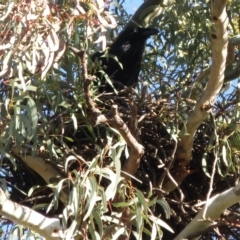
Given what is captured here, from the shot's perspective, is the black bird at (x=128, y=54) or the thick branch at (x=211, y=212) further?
the black bird at (x=128, y=54)

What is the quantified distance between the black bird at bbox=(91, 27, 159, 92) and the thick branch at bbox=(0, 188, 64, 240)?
152cm

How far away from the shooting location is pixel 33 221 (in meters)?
2.34

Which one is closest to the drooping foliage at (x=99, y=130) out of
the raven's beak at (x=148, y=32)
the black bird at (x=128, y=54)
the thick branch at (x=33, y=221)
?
the thick branch at (x=33, y=221)

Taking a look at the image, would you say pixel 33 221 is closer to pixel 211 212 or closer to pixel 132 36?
pixel 211 212

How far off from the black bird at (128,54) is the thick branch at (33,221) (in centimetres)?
152

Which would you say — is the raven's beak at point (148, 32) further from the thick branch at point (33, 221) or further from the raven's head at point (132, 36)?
the thick branch at point (33, 221)

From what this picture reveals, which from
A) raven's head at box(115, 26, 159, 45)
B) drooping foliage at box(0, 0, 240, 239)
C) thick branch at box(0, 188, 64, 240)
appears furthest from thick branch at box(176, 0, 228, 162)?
raven's head at box(115, 26, 159, 45)

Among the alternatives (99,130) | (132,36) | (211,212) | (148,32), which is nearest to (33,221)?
(211,212)

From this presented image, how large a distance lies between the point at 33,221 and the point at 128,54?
185 centimetres

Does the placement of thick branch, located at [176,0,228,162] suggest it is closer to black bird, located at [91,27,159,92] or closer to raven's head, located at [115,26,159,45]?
black bird, located at [91,27,159,92]

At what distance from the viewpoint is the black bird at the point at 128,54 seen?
3871mm

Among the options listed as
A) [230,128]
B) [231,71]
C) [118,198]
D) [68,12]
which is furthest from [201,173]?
[68,12]

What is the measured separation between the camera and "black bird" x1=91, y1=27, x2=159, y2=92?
3.87m

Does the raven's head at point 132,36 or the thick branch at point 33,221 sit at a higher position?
the raven's head at point 132,36
